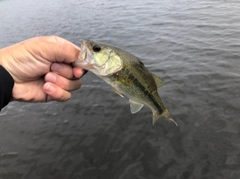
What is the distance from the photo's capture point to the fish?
3135mm

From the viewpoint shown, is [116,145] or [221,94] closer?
[116,145]

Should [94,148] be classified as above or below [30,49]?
below

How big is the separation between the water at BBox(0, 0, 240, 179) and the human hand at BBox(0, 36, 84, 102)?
3385 millimetres

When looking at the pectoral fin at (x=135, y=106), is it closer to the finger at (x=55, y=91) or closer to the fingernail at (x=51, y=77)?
the finger at (x=55, y=91)


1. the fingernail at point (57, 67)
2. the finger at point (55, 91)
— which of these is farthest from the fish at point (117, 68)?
the finger at point (55, 91)

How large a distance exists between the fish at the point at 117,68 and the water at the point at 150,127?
3443 mm

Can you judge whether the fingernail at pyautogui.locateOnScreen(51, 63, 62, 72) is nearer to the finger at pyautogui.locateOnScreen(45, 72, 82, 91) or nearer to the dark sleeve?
the finger at pyautogui.locateOnScreen(45, 72, 82, 91)

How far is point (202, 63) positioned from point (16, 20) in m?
23.0

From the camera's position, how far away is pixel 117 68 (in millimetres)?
3209

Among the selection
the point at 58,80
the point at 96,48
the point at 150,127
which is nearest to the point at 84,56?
the point at 96,48

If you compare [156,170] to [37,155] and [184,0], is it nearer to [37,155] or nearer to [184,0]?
[37,155]

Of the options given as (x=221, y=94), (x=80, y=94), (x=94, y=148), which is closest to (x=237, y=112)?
(x=221, y=94)

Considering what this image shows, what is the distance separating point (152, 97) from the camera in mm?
3576

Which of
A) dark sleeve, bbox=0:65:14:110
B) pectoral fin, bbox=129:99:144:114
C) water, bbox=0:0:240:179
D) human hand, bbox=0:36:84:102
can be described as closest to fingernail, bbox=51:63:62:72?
human hand, bbox=0:36:84:102
